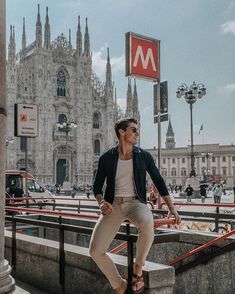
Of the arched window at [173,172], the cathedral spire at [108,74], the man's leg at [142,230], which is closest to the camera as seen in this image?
the man's leg at [142,230]

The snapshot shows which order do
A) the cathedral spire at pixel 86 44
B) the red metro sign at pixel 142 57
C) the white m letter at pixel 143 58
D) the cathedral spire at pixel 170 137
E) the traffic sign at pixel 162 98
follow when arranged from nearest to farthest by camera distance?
the red metro sign at pixel 142 57, the white m letter at pixel 143 58, the traffic sign at pixel 162 98, the cathedral spire at pixel 86 44, the cathedral spire at pixel 170 137

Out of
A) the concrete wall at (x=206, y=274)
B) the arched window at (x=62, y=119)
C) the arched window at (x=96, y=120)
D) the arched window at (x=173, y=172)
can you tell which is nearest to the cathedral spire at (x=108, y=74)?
the arched window at (x=96, y=120)

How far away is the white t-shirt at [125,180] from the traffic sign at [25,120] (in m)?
6.56

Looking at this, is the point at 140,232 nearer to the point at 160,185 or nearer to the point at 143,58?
the point at 160,185

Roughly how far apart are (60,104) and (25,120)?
162 ft

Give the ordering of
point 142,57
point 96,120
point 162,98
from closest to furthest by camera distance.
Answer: point 142,57 < point 162,98 < point 96,120

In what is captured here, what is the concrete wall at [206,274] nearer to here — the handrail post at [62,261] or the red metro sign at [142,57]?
the handrail post at [62,261]

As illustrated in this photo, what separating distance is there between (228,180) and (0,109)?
99528 millimetres

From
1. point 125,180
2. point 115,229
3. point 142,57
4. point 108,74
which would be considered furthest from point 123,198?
point 108,74

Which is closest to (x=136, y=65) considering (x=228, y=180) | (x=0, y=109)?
(x=0, y=109)

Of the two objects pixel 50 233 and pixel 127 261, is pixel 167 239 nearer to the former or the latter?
pixel 127 261

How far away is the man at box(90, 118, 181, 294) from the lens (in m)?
3.28

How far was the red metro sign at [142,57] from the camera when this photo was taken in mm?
6145

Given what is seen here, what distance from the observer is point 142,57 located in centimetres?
636
